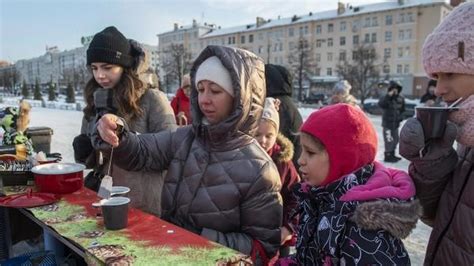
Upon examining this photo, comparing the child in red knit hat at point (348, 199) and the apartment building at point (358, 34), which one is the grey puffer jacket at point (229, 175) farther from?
the apartment building at point (358, 34)

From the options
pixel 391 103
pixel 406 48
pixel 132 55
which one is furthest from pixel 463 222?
pixel 406 48

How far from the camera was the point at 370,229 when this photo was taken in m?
1.22

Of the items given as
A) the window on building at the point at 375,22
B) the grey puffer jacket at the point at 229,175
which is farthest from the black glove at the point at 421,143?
the window on building at the point at 375,22

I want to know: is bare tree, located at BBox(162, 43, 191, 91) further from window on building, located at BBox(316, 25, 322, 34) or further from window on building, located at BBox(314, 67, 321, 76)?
window on building, located at BBox(316, 25, 322, 34)

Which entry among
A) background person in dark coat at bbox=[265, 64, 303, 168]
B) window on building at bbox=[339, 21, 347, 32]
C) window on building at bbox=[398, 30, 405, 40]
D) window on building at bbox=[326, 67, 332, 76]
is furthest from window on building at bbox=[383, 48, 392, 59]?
background person in dark coat at bbox=[265, 64, 303, 168]

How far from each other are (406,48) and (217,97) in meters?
57.9

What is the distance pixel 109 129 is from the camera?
1.58m

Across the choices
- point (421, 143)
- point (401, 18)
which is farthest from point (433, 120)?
point (401, 18)

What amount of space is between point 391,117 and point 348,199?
782cm

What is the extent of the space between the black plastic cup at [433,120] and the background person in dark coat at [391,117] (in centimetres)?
744

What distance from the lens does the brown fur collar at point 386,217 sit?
1195mm

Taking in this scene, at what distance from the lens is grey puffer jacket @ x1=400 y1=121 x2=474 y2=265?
4.30 feet

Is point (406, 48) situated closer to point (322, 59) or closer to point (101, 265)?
point (322, 59)

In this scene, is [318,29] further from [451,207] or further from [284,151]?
[451,207]
